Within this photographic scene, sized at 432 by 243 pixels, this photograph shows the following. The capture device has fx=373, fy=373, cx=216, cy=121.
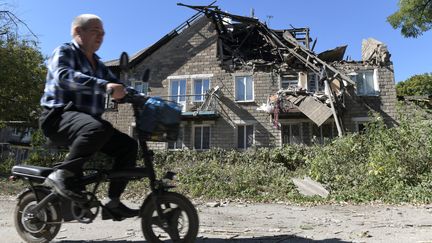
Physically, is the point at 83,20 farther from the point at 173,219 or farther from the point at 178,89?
the point at 178,89

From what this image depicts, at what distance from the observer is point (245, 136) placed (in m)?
23.3

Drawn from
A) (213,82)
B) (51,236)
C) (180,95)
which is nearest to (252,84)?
(213,82)

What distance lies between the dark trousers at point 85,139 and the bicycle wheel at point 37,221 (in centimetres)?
52

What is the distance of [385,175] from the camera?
9.77 meters

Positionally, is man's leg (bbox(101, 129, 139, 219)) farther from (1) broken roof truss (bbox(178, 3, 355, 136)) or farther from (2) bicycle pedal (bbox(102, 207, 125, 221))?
(1) broken roof truss (bbox(178, 3, 355, 136))

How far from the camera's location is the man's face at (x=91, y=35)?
3.36 metres

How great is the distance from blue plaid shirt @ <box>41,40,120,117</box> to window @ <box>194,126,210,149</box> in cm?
2029

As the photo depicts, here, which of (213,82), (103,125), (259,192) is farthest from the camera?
(213,82)

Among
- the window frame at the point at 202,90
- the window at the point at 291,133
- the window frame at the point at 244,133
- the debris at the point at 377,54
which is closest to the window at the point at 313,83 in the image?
the window at the point at 291,133

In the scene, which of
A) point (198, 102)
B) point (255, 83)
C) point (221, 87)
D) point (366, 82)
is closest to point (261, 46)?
point (255, 83)

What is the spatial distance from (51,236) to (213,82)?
836 inches

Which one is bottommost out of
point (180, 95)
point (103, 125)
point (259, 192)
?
point (259, 192)

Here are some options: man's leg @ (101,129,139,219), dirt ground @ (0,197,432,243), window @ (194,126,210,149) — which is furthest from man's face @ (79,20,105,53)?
window @ (194,126,210,149)

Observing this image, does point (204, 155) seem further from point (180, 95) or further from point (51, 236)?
point (51, 236)
